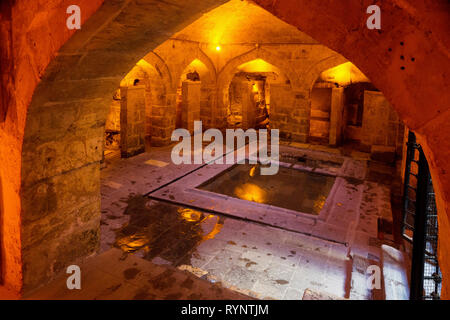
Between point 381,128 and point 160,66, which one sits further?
point 160,66

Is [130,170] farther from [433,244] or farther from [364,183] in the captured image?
[433,244]

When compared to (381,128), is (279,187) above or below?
below

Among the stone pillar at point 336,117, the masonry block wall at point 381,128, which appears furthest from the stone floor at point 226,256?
the stone pillar at point 336,117

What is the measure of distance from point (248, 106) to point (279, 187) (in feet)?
19.8

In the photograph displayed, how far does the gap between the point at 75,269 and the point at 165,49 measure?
27.3 feet

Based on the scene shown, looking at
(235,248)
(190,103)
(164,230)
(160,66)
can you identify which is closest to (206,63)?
Result: (190,103)

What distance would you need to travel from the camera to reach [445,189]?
4.11 ft

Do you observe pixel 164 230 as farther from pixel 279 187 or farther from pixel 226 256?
pixel 279 187

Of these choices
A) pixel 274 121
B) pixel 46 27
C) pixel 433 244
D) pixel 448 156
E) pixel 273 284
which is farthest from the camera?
pixel 274 121

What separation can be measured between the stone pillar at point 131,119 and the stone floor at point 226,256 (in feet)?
8.24

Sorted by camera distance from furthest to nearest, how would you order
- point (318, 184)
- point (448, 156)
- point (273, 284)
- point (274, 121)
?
point (274, 121) < point (318, 184) < point (273, 284) < point (448, 156)

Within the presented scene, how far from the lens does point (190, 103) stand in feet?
38.1

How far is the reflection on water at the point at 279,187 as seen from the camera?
650 centimetres

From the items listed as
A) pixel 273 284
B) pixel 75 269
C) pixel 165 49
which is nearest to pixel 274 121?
pixel 165 49
